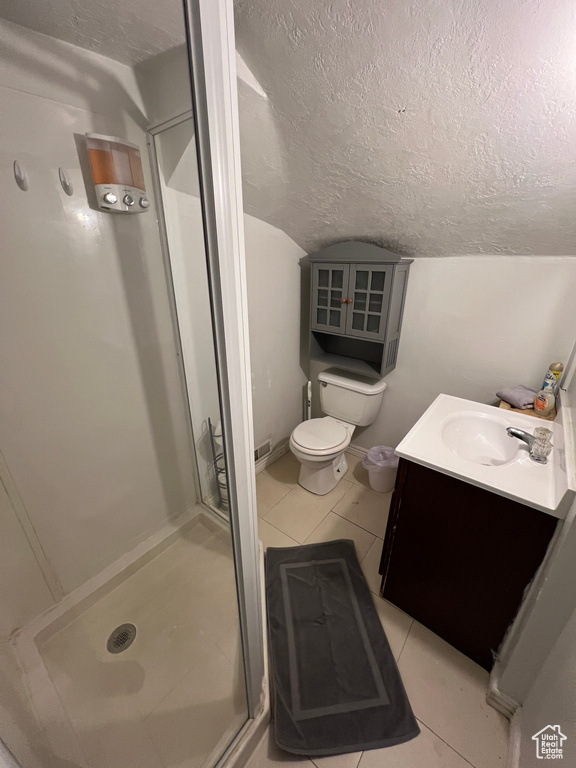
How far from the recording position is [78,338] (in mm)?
1013

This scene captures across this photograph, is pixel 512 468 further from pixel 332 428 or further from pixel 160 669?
pixel 160 669

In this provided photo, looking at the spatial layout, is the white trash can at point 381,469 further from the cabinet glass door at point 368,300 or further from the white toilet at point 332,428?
the cabinet glass door at point 368,300

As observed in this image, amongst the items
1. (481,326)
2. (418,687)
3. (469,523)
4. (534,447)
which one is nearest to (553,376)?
(481,326)

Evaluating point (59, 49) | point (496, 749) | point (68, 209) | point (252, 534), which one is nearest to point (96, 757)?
point (252, 534)

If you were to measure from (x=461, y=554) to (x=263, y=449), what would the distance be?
1.35 meters

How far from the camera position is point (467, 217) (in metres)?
1.33

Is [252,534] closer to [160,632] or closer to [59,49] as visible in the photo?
[160,632]

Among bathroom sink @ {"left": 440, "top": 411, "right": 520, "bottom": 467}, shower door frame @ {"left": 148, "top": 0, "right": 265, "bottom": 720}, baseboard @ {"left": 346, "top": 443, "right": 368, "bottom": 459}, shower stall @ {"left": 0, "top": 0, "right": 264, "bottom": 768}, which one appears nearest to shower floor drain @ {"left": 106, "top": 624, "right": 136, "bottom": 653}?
shower stall @ {"left": 0, "top": 0, "right": 264, "bottom": 768}

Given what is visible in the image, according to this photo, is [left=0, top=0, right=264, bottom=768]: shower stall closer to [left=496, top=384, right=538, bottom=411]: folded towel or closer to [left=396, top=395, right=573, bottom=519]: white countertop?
[left=396, top=395, right=573, bottom=519]: white countertop

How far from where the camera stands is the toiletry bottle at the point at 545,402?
4.32 feet

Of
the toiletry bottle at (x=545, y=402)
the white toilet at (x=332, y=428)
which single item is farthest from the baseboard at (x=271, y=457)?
the toiletry bottle at (x=545, y=402)

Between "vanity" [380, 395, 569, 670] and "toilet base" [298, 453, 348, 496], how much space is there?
2.09ft

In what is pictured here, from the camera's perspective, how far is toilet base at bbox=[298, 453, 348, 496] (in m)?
1.89

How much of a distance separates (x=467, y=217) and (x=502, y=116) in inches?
17.7
